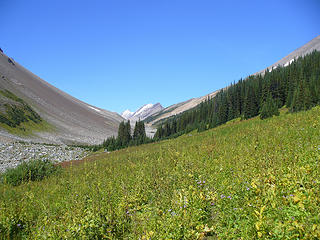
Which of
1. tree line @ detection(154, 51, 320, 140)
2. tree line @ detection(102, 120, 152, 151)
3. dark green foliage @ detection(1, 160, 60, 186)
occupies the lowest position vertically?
dark green foliage @ detection(1, 160, 60, 186)

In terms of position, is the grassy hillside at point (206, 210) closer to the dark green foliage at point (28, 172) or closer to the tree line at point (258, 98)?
the dark green foliage at point (28, 172)

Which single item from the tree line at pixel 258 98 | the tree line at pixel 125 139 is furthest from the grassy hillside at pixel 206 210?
the tree line at pixel 258 98

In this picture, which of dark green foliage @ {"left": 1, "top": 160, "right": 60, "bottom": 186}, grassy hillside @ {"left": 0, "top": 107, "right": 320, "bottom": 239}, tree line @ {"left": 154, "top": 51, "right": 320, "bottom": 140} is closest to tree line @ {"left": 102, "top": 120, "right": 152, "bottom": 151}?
tree line @ {"left": 154, "top": 51, "right": 320, "bottom": 140}

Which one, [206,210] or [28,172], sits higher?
[28,172]

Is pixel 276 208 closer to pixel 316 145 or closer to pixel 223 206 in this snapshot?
pixel 223 206

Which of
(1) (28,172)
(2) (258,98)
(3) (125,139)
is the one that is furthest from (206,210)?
(2) (258,98)

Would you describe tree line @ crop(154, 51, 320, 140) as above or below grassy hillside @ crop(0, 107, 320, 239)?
above

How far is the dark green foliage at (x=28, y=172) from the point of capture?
40.0ft

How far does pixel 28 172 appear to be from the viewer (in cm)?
1301

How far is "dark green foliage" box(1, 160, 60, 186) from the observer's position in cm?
1220

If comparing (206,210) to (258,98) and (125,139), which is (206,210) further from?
(258,98)

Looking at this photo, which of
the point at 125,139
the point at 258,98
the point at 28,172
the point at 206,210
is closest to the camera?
the point at 206,210

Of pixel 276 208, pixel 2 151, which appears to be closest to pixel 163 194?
pixel 276 208

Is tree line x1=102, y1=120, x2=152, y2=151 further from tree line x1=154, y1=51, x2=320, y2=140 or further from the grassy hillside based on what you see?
the grassy hillside
